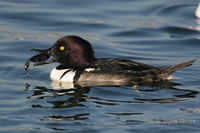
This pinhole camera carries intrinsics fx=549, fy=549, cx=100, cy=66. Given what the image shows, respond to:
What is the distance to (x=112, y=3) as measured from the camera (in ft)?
63.9

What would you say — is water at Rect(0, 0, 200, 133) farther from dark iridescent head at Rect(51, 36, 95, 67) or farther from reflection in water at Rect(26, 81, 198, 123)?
dark iridescent head at Rect(51, 36, 95, 67)

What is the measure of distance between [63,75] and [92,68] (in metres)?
0.70

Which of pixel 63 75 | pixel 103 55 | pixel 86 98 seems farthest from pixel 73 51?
pixel 103 55

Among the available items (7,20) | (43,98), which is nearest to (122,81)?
(43,98)

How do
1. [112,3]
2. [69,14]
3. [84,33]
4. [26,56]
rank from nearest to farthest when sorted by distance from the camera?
[26,56], [84,33], [69,14], [112,3]

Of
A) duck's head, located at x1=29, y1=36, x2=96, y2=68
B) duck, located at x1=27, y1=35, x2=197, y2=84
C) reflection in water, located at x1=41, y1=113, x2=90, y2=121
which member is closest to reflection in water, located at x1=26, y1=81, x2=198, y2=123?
reflection in water, located at x1=41, y1=113, x2=90, y2=121

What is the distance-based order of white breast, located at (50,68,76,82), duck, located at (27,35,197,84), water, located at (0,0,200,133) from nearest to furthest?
1. water, located at (0,0,200,133)
2. duck, located at (27,35,197,84)
3. white breast, located at (50,68,76,82)

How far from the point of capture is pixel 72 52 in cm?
1166

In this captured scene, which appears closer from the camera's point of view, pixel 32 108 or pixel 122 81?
pixel 32 108

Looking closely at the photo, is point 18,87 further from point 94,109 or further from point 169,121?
point 169,121

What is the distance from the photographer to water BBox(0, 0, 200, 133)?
28.8 ft

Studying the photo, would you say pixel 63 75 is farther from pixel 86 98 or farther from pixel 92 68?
pixel 86 98

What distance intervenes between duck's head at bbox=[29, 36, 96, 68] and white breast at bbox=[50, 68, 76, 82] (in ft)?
0.74

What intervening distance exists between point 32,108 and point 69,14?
9090 millimetres
